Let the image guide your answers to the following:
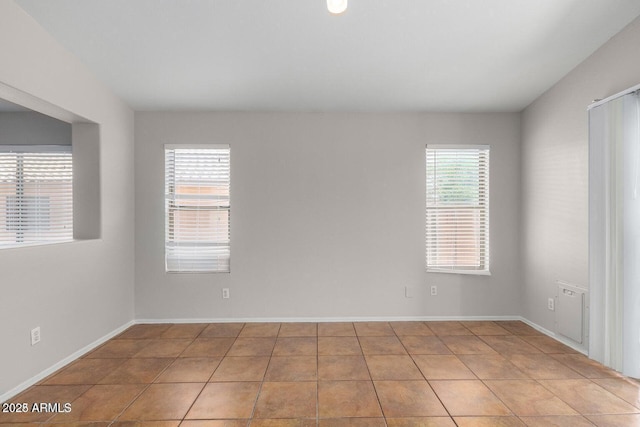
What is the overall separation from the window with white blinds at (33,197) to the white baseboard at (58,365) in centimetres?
124

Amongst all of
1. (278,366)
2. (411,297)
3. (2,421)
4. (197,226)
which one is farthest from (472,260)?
(2,421)

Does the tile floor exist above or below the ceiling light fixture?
below

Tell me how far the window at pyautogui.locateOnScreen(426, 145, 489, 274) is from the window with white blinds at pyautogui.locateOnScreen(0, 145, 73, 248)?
426 cm

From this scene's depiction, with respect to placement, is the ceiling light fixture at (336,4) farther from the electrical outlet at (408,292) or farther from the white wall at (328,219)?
the electrical outlet at (408,292)

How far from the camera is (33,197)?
13.8 feet

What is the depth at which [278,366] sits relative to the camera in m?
3.10

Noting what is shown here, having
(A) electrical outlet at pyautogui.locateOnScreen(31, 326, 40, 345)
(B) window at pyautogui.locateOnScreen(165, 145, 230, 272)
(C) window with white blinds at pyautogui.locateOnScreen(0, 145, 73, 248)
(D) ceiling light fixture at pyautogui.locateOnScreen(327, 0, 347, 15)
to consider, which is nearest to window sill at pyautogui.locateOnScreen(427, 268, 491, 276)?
(B) window at pyautogui.locateOnScreen(165, 145, 230, 272)

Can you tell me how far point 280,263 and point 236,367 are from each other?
1.49m

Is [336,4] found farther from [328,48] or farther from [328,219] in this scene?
[328,219]

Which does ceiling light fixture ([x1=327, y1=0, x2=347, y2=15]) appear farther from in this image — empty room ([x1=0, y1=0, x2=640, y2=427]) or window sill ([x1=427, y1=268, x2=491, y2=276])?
window sill ([x1=427, y1=268, x2=491, y2=276])

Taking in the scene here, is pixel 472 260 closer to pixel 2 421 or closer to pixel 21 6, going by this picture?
pixel 2 421

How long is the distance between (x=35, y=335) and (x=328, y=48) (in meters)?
3.34

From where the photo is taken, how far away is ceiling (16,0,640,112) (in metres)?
2.73

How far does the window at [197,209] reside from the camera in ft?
14.4
